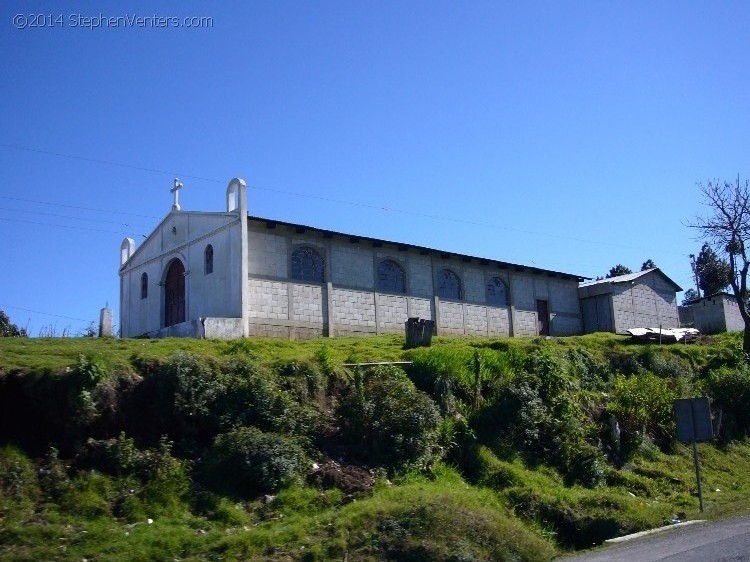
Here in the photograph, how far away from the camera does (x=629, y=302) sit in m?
38.4

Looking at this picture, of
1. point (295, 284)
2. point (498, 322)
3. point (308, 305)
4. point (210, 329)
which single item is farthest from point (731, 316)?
point (210, 329)

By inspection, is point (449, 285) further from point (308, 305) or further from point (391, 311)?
point (308, 305)

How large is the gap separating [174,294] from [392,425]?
16.6 metres

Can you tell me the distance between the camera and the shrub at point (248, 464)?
1341cm

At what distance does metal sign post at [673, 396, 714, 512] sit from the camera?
17047mm

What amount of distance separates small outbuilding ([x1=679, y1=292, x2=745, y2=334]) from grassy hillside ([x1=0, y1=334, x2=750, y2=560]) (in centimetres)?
1965

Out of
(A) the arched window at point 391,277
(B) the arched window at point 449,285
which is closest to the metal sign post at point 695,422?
(A) the arched window at point 391,277

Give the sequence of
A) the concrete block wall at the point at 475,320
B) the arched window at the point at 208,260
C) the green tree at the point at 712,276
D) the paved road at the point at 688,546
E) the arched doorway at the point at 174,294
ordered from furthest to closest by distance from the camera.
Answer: the green tree at the point at 712,276
the concrete block wall at the point at 475,320
the arched doorway at the point at 174,294
the arched window at the point at 208,260
the paved road at the point at 688,546

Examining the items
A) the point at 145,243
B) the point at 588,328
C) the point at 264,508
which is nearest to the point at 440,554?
→ the point at 264,508

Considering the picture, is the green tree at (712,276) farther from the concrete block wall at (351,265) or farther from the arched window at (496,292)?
the concrete block wall at (351,265)

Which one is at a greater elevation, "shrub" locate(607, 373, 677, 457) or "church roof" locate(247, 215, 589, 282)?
"church roof" locate(247, 215, 589, 282)

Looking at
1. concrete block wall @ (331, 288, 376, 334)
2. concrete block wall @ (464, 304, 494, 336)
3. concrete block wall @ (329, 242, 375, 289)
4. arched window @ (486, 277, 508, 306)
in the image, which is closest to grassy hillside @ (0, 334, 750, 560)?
concrete block wall @ (331, 288, 376, 334)

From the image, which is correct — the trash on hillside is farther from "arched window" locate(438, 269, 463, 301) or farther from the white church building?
"arched window" locate(438, 269, 463, 301)

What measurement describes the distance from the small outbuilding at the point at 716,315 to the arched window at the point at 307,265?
73.3 ft
